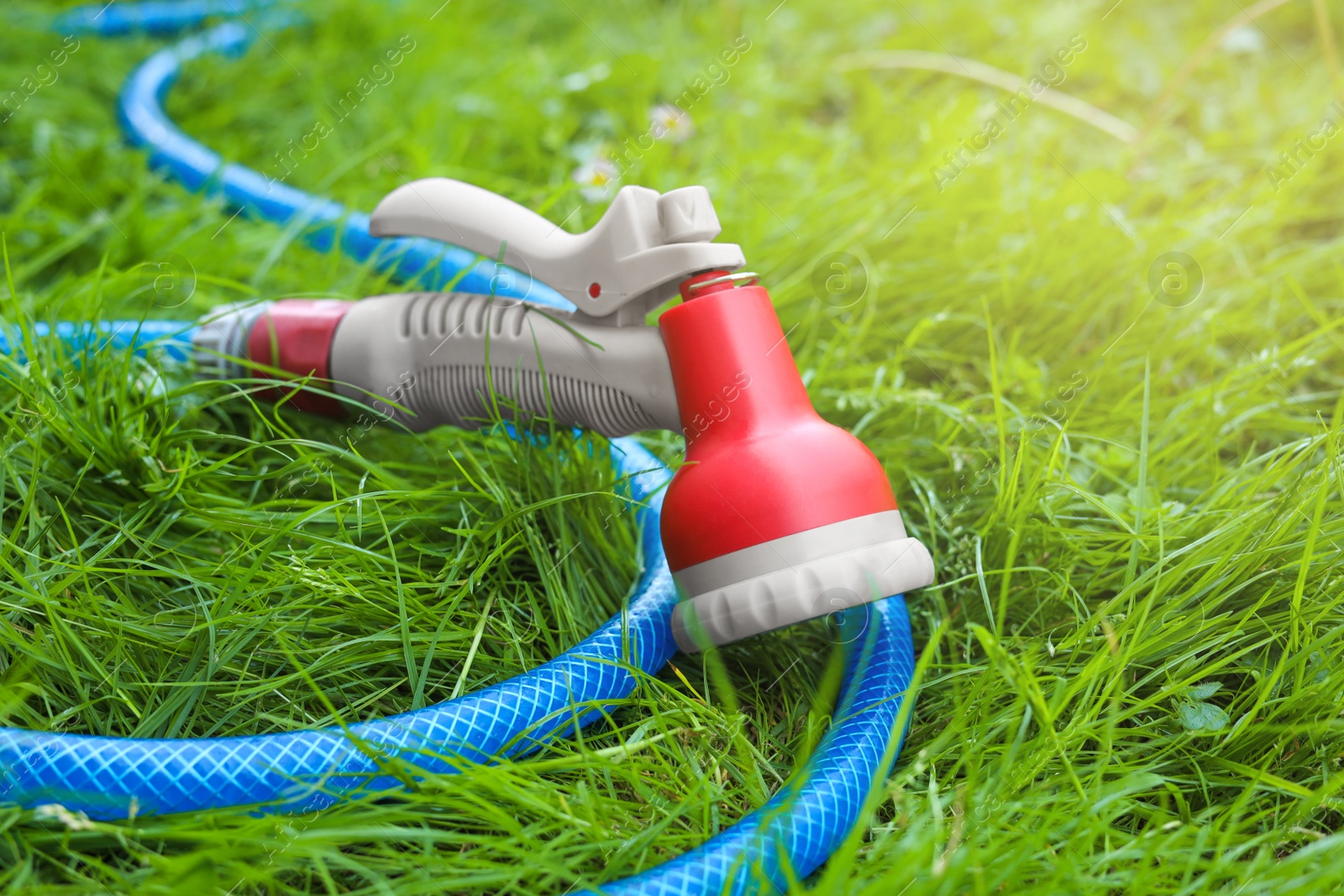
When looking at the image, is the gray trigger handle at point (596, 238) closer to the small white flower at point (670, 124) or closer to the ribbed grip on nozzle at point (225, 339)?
the ribbed grip on nozzle at point (225, 339)

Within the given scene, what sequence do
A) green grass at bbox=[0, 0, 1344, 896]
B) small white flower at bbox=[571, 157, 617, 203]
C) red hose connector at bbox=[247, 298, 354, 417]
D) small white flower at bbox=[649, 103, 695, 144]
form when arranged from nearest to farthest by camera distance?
green grass at bbox=[0, 0, 1344, 896] < red hose connector at bbox=[247, 298, 354, 417] < small white flower at bbox=[571, 157, 617, 203] < small white flower at bbox=[649, 103, 695, 144]

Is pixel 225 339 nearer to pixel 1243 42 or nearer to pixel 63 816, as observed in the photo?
pixel 63 816

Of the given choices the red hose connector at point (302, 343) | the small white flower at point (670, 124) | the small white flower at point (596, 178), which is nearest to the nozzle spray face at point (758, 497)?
the red hose connector at point (302, 343)

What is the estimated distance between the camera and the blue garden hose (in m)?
0.91

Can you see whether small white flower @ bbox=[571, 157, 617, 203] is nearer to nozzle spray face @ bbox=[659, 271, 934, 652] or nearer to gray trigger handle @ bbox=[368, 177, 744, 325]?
gray trigger handle @ bbox=[368, 177, 744, 325]

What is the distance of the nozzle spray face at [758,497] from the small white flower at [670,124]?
4.01 feet

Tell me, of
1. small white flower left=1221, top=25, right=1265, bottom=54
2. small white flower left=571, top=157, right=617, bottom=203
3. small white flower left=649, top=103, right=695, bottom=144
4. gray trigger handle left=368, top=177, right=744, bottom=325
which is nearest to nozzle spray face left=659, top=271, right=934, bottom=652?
gray trigger handle left=368, top=177, right=744, bottom=325

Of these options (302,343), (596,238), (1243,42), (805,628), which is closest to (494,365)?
(596,238)

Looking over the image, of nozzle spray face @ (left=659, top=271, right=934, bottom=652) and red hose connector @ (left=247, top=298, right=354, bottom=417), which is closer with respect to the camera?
nozzle spray face @ (left=659, top=271, right=934, bottom=652)

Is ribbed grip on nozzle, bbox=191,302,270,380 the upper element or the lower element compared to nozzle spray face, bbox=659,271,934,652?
upper

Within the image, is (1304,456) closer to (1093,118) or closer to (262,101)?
(1093,118)

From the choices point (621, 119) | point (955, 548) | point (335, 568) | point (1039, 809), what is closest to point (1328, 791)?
point (1039, 809)

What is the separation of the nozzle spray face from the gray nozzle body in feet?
0.22

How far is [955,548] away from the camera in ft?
4.55
